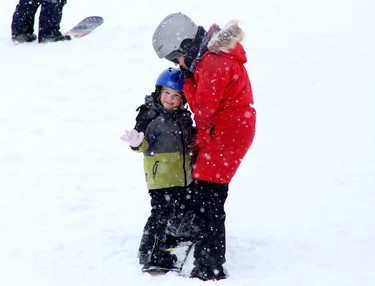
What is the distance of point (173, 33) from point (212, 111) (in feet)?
2.12

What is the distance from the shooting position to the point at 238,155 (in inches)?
163

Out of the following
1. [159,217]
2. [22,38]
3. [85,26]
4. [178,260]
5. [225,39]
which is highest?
[225,39]

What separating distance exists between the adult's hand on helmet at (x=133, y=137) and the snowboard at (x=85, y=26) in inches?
260

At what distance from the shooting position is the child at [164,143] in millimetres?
4324

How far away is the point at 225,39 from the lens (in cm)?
387

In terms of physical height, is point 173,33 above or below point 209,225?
above

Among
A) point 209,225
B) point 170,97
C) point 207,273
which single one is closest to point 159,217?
point 209,225

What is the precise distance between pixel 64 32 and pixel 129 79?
271 cm

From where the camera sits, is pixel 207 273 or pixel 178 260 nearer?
pixel 207 273

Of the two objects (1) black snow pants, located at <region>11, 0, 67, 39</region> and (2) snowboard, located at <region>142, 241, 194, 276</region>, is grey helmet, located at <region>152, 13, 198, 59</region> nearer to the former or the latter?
(2) snowboard, located at <region>142, 241, 194, 276</region>

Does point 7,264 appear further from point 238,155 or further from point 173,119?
point 238,155

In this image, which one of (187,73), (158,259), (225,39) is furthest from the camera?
(158,259)

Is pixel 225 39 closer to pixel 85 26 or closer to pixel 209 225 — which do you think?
pixel 209 225

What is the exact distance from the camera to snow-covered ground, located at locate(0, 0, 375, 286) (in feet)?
14.9
